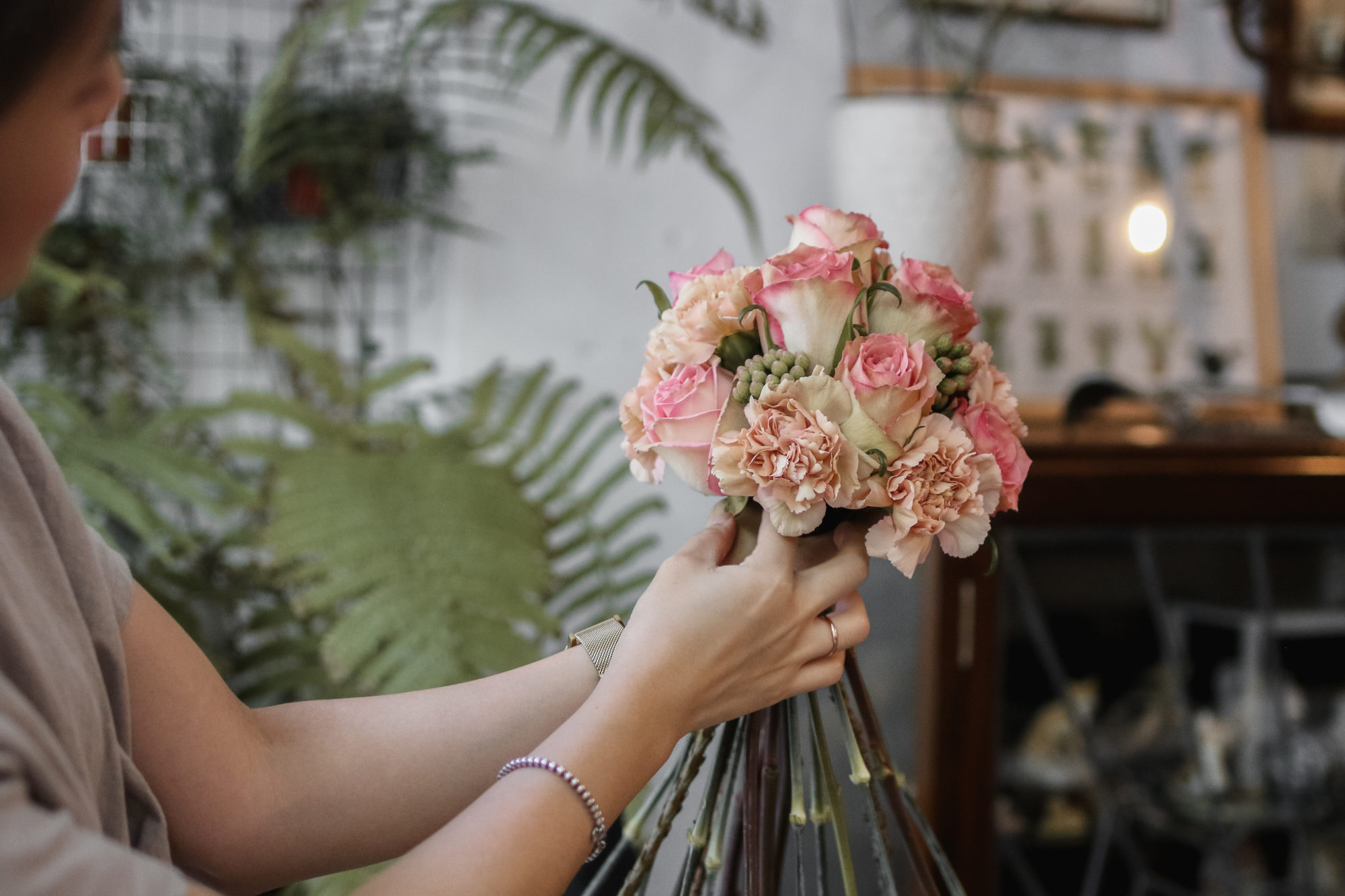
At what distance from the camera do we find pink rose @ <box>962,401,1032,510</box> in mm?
557

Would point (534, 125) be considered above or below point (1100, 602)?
above

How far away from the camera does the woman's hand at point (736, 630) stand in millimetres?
556

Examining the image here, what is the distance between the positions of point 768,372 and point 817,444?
2.4 inches

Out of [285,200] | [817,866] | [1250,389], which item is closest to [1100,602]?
[1250,389]

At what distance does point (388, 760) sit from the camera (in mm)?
→ 655

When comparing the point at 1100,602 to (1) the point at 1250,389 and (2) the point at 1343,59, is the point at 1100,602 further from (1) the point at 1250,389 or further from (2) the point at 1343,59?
(2) the point at 1343,59

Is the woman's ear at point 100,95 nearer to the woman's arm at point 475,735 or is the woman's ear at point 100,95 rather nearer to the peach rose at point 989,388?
the woman's arm at point 475,735

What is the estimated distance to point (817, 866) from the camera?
62 centimetres

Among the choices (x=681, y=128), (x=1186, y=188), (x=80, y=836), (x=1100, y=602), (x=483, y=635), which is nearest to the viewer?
(x=80, y=836)

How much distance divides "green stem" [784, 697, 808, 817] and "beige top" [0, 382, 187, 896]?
313 mm

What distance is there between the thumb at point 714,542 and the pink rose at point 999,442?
0.51 ft

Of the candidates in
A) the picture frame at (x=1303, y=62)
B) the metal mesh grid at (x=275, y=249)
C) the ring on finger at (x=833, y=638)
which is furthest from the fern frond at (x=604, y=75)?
the picture frame at (x=1303, y=62)

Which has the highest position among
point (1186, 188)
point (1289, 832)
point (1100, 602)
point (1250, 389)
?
point (1186, 188)

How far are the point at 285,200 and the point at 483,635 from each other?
75 centimetres
